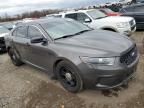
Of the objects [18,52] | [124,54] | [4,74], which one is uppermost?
[124,54]

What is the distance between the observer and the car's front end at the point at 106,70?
360cm

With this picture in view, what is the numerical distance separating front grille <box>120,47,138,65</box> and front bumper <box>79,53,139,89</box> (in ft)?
0.33

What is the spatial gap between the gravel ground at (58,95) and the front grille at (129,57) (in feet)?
2.41

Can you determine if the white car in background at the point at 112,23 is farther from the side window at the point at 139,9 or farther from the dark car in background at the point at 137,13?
the side window at the point at 139,9

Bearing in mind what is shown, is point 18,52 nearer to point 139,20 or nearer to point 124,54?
point 124,54

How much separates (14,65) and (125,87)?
434 cm

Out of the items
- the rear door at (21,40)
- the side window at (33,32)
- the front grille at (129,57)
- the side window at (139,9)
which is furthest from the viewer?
the side window at (139,9)

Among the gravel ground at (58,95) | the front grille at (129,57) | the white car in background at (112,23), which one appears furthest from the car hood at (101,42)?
the white car in background at (112,23)

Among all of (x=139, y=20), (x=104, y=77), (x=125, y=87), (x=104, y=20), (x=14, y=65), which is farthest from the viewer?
(x=139, y=20)

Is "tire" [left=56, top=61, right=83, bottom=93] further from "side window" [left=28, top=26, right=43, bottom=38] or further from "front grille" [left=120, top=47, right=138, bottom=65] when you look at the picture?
"side window" [left=28, top=26, right=43, bottom=38]

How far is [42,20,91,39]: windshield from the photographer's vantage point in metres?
4.81

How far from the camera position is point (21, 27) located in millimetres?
6117

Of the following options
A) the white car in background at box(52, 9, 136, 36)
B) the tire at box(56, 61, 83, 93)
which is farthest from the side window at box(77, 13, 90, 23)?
the tire at box(56, 61, 83, 93)

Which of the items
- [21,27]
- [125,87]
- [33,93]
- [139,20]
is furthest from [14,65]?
[139,20]
